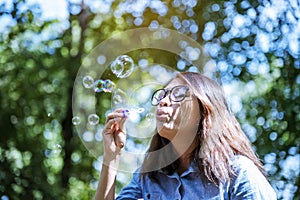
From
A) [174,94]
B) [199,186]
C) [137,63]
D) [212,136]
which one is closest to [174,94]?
[174,94]

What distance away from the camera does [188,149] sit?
1969 mm

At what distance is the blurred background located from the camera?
683cm

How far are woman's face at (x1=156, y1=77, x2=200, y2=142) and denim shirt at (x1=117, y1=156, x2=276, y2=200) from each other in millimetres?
118

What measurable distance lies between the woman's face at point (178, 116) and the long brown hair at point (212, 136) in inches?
0.8

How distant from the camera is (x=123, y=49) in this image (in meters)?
7.15

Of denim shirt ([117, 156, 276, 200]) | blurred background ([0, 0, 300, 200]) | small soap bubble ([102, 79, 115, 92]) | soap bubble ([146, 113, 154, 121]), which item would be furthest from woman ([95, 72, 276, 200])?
blurred background ([0, 0, 300, 200])

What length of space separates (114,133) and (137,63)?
15.3 feet

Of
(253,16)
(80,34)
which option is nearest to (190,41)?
(253,16)

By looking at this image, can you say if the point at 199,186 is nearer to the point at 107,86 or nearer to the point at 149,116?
the point at 149,116

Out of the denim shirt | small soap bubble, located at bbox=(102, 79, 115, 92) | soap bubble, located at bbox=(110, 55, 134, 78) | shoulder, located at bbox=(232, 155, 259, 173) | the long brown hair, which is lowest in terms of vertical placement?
the denim shirt

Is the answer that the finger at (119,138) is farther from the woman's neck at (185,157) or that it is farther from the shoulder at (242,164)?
the shoulder at (242,164)

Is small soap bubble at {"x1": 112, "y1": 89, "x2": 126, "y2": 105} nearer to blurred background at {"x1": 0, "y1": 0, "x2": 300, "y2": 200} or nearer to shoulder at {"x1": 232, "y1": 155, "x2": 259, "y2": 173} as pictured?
shoulder at {"x1": 232, "y1": 155, "x2": 259, "y2": 173}

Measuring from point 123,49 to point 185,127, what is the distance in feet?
17.3

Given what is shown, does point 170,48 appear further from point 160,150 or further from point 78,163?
point 160,150
